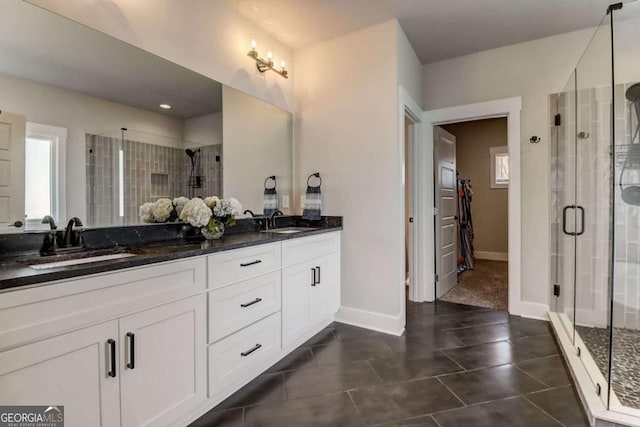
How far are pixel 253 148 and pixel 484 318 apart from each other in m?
2.73

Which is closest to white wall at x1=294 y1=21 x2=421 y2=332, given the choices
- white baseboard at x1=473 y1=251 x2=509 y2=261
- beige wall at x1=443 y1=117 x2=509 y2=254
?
beige wall at x1=443 y1=117 x2=509 y2=254

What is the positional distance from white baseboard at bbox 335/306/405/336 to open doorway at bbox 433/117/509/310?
1.11m

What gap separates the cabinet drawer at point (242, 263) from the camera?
5.15ft

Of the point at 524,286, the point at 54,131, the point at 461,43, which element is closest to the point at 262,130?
the point at 54,131

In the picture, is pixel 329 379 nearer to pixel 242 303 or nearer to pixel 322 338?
pixel 322 338

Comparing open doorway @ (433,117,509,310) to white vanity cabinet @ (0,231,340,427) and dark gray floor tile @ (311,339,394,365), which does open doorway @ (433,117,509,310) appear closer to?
dark gray floor tile @ (311,339,394,365)

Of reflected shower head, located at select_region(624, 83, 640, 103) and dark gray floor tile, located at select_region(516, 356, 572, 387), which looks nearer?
dark gray floor tile, located at select_region(516, 356, 572, 387)

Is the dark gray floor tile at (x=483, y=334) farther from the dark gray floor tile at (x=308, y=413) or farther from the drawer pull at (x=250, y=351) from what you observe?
the drawer pull at (x=250, y=351)

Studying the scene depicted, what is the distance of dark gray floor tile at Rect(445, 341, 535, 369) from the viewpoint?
2.06m

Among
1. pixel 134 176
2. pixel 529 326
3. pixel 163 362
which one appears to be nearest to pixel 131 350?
pixel 163 362

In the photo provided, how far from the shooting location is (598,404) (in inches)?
60.6

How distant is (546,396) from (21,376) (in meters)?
2.42

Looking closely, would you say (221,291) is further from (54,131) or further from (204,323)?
(54,131)

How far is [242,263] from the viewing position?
1.74 metres
